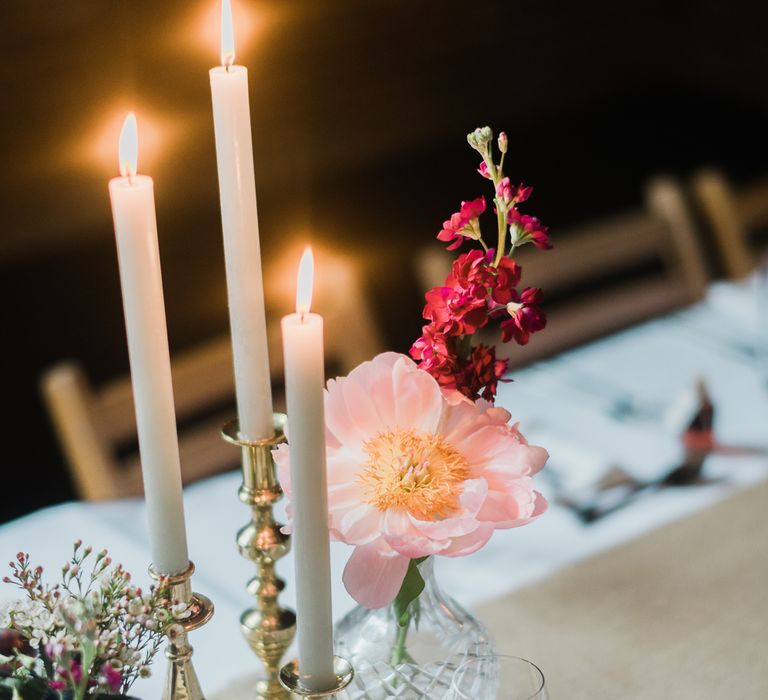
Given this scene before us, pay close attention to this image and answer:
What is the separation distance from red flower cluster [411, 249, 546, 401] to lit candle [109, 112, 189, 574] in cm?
14

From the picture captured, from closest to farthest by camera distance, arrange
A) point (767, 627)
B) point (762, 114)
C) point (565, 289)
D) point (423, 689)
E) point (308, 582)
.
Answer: point (308, 582) < point (423, 689) < point (767, 627) < point (565, 289) < point (762, 114)

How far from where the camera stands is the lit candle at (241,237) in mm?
628

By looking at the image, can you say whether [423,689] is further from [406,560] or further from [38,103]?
[38,103]

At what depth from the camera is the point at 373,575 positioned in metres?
0.56

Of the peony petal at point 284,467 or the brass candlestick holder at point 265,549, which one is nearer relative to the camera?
the peony petal at point 284,467

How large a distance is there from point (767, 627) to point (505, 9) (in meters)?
2.78

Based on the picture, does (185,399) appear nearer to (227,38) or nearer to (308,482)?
(227,38)

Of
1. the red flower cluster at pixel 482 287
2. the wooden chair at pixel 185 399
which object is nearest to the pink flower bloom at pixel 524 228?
the red flower cluster at pixel 482 287

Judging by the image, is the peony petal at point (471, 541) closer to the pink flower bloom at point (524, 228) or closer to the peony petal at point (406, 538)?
the peony petal at point (406, 538)

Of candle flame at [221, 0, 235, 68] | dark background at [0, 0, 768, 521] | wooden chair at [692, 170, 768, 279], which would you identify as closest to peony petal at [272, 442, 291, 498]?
candle flame at [221, 0, 235, 68]

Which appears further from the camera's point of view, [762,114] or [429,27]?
[762,114]

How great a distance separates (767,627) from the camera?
0.87 meters

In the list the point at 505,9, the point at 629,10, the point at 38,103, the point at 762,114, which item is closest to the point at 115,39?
the point at 38,103

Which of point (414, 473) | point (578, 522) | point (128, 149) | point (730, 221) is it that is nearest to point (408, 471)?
point (414, 473)
